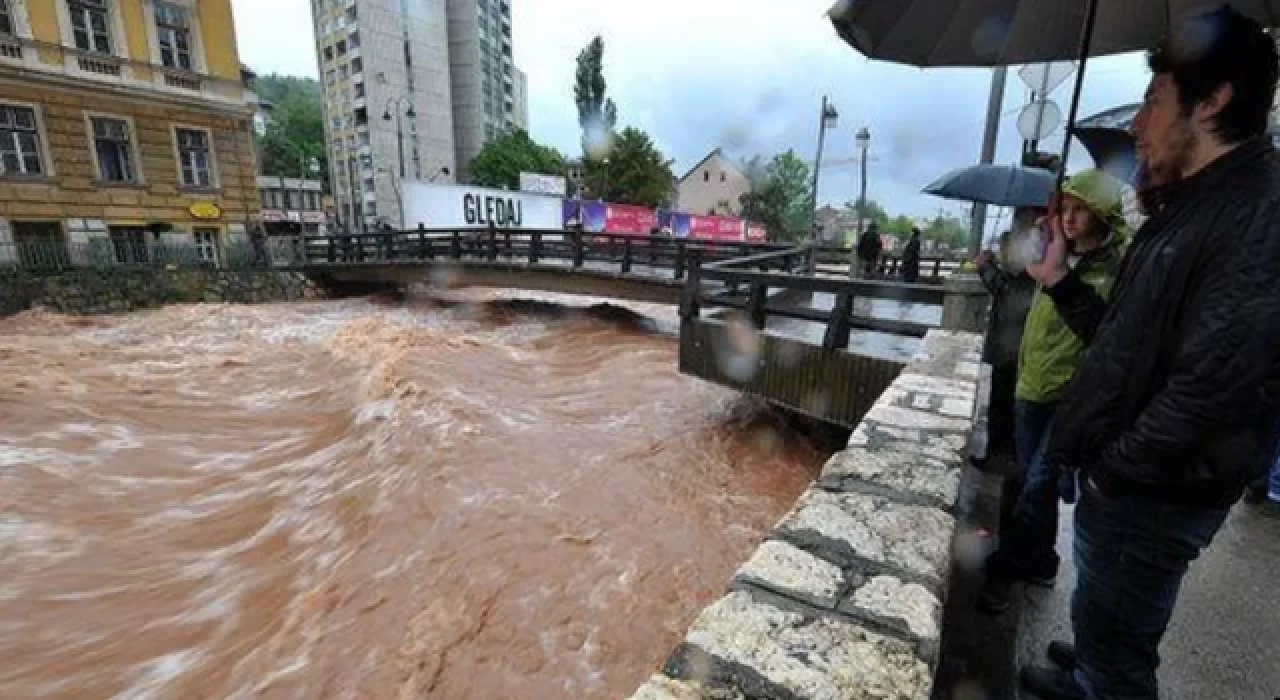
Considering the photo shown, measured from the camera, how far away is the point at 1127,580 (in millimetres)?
1537

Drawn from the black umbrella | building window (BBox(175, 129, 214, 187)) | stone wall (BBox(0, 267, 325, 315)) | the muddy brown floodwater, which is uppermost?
building window (BBox(175, 129, 214, 187))

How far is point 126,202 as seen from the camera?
18.2m

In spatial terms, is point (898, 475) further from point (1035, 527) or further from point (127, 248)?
point (127, 248)

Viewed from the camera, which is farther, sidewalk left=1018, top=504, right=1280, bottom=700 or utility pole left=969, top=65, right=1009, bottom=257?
utility pole left=969, top=65, right=1009, bottom=257

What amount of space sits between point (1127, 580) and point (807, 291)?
5.09 meters

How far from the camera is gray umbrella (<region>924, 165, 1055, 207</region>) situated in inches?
199

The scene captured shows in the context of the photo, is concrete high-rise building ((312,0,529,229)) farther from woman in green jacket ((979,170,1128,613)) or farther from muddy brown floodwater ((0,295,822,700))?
woman in green jacket ((979,170,1128,613))

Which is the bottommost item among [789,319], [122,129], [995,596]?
[995,596]

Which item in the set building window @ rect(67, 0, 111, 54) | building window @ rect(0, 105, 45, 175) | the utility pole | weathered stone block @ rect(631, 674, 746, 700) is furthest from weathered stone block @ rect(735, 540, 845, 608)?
building window @ rect(67, 0, 111, 54)

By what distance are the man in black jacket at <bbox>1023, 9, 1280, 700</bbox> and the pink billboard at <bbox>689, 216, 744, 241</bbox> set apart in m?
30.9

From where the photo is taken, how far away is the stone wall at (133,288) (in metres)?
14.2

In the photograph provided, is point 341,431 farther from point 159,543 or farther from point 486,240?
point 486,240

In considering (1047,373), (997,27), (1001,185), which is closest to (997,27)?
(997,27)

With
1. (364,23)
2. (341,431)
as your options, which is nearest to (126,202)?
(341,431)
